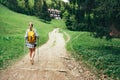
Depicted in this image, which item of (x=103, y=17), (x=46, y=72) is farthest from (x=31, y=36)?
(x=103, y=17)

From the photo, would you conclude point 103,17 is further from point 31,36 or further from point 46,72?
point 46,72

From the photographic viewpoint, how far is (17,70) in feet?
50.1

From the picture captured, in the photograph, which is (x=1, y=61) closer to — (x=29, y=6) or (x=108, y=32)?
(x=108, y=32)

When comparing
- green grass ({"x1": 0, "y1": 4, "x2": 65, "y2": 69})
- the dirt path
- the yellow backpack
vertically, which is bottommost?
green grass ({"x1": 0, "y1": 4, "x2": 65, "y2": 69})

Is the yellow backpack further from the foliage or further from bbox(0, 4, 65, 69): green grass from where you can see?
the foliage

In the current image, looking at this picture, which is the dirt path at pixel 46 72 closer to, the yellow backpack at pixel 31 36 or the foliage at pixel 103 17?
the yellow backpack at pixel 31 36

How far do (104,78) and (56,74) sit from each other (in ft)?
8.34

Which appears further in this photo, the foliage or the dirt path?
the foliage

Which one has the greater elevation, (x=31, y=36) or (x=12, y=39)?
(x=31, y=36)

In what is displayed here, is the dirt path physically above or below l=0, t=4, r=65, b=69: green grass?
above

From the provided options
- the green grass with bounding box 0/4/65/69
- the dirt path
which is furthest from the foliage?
the dirt path

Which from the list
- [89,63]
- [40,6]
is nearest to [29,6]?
[40,6]

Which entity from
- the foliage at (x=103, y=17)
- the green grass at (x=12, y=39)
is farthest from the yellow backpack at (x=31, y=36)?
the foliage at (x=103, y=17)

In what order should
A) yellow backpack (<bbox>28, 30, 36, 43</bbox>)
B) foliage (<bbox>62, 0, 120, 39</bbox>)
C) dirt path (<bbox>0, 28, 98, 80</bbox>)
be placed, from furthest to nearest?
foliage (<bbox>62, 0, 120, 39</bbox>)
yellow backpack (<bbox>28, 30, 36, 43</bbox>)
dirt path (<bbox>0, 28, 98, 80</bbox>)
